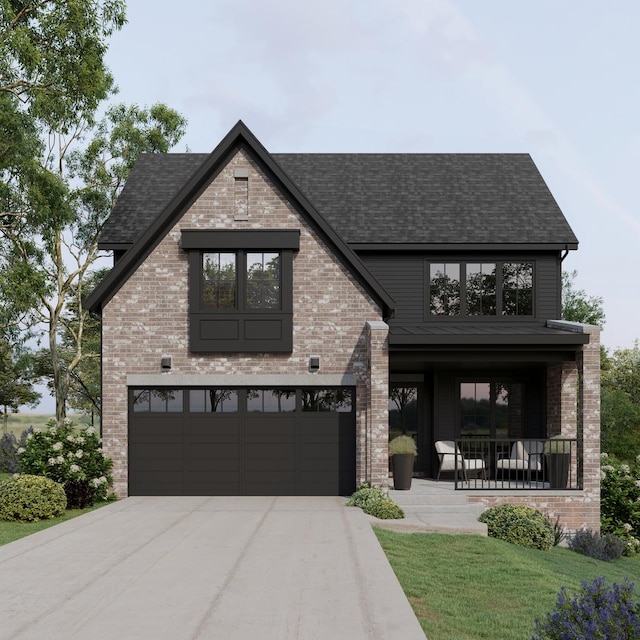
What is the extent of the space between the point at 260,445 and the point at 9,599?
Result: 10.1 metres

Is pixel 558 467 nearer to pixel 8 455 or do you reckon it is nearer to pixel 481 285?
pixel 481 285

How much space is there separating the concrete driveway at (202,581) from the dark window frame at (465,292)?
747 cm

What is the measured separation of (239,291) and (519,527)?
8.37 meters

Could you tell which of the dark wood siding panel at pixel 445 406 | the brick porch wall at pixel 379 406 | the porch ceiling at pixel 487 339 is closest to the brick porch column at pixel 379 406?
the brick porch wall at pixel 379 406

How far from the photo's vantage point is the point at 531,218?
21.9 m

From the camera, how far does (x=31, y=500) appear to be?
15766mm

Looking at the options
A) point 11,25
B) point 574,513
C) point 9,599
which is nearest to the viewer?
point 9,599

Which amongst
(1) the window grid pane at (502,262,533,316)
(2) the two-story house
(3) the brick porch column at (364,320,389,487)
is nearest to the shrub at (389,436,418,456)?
(3) the brick porch column at (364,320,389,487)

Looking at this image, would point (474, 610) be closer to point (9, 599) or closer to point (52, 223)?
point (9, 599)

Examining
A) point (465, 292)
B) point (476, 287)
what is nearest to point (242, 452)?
point (465, 292)

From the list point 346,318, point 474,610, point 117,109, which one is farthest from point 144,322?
point 117,109

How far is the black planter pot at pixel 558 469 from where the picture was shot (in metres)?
17.8

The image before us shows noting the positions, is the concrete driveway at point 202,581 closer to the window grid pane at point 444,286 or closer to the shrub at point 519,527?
the shrub at point 519,527

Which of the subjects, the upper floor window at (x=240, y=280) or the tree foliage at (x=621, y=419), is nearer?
the upper floor window at (x=240, y=280)
